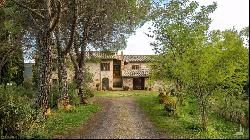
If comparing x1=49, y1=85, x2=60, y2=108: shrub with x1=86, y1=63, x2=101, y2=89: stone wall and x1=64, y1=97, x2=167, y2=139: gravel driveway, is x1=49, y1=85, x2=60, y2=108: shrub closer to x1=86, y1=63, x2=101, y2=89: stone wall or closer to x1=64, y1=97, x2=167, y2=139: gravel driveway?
x1=64, y1=97, x2=167, y2=139: gravel driveway

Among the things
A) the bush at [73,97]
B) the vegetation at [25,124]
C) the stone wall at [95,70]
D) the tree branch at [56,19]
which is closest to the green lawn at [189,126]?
the vegetation at [25,124]

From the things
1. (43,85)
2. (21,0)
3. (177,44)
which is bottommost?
(43,85)

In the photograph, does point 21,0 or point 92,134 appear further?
point 21,0

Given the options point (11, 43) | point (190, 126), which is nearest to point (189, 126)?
point (190, 126)

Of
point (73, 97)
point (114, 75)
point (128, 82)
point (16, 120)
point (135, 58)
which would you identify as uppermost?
point (135, 58)

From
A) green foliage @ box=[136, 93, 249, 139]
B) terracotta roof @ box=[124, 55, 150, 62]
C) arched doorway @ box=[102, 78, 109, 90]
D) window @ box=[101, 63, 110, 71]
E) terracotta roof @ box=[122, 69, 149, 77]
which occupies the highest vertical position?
terracotta roof @ box=[124, 55, 150, 62]

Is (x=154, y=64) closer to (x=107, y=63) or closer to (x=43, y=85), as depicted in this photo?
(x=43, y=85)

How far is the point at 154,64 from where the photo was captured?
4597 cm

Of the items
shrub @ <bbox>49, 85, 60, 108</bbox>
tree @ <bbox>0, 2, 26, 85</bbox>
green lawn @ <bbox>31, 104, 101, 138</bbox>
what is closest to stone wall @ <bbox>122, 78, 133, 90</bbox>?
tree @ <bbox>0, 2, 26, 85</bbox>

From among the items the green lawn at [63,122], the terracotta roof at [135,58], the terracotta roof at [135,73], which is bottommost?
the green lawn at [63,122]

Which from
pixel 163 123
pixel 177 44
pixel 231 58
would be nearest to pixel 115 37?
pixel 177 44

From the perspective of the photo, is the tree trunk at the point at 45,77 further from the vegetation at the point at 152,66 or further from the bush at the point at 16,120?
the bush at the point at 16,120

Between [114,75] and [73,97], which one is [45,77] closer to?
[73,97]

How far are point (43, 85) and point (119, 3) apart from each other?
12.8 m
